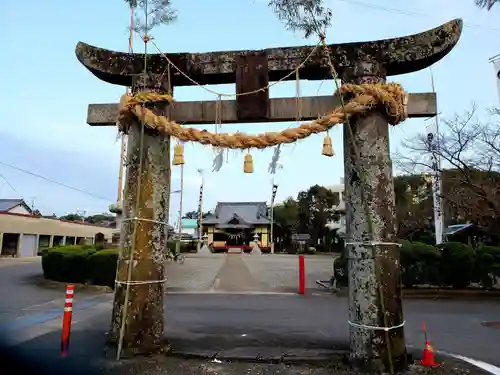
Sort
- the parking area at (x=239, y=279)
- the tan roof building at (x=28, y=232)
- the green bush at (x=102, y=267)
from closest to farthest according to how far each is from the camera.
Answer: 1. the green bush at (x=102, y=267)
2. the parking area at (x=239, y=279)
3. the tan roof building at (x=28, y=232)

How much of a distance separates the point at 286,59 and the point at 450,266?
12165 mm

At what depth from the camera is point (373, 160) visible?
5.19 metres

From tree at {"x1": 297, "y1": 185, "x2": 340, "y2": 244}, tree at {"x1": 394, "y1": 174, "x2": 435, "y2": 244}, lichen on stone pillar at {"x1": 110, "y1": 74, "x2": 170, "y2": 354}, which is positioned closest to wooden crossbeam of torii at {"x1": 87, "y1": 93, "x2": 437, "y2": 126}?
lichen on stone pillar at {"x1": 110, "y1": 74, "x2": 170, "y2": 354}

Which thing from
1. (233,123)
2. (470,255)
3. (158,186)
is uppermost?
(233,123)

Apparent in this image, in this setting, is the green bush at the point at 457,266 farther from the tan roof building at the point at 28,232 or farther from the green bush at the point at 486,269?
the tan roof building at the point at 28,232

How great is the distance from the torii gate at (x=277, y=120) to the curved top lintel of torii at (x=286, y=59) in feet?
0.04

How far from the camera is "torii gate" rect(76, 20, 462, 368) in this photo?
16.2 ft

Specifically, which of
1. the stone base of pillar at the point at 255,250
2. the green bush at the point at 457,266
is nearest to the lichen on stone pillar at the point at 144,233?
the green bush at the point at 457,266

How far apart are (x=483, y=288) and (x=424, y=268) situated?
84.9 inches

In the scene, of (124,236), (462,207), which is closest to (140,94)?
(124,236)

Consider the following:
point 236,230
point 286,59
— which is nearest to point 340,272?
point 286,59

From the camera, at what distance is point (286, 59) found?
568cm

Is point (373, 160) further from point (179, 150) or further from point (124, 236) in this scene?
point (124, 236)

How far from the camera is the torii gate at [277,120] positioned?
4.93 m
